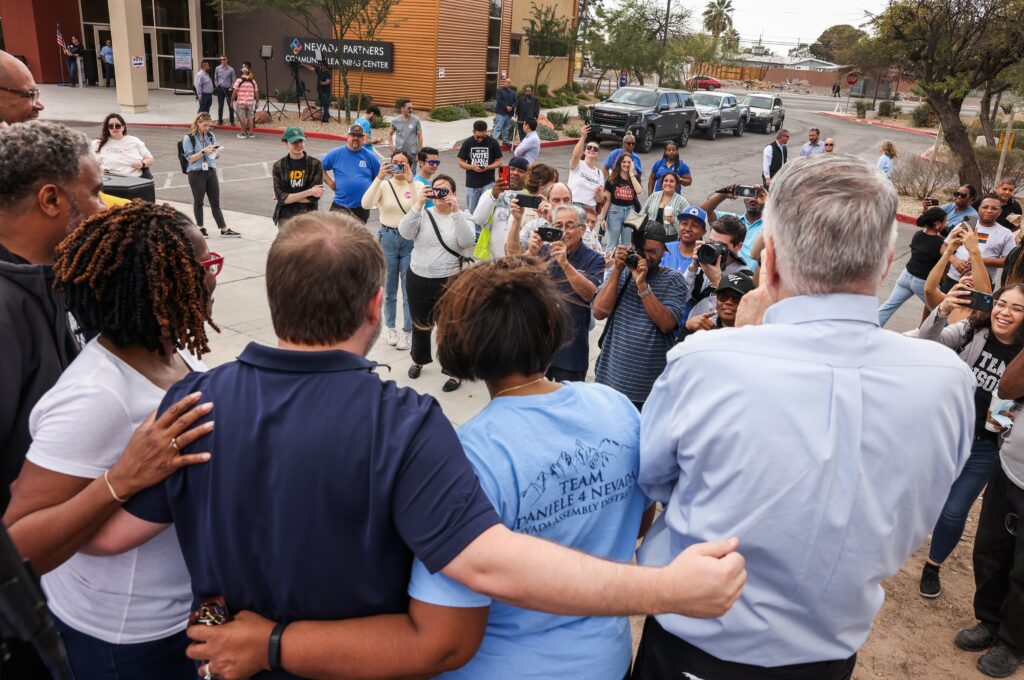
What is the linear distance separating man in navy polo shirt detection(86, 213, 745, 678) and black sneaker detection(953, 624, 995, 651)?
3276 mm

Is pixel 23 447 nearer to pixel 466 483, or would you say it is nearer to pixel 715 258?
pixel 466 483

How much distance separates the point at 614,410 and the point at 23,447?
153 centimetres

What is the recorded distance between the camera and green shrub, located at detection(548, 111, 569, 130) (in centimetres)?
2630

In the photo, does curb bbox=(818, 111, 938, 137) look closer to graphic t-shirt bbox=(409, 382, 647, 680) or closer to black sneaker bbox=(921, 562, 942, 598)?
black sneaker bbox=(921, 562, 942, 598)

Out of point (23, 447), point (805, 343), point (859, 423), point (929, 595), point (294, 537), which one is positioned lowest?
point (929, 595)

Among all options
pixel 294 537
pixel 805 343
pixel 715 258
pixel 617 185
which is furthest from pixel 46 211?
pixel 617 185

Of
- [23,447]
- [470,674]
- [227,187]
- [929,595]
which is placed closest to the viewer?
[470,674]

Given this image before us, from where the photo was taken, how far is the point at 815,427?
1.44 meters

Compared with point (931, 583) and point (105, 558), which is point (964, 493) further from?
point (105, 558)

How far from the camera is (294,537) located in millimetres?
1365

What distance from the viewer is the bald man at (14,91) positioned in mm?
3295

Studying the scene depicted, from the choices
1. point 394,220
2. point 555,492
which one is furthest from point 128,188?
point 555,492

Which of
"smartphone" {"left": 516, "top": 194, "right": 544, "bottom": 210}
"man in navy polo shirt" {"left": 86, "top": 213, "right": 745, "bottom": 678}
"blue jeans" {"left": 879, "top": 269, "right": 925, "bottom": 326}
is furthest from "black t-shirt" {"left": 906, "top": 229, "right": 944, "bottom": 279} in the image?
"man in navy polo shirt" {"left": 86, "top": 213, "right": 745, "bottom": 678}

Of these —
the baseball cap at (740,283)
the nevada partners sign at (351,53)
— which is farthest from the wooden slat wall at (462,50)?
the baseball cap at (740,283)
